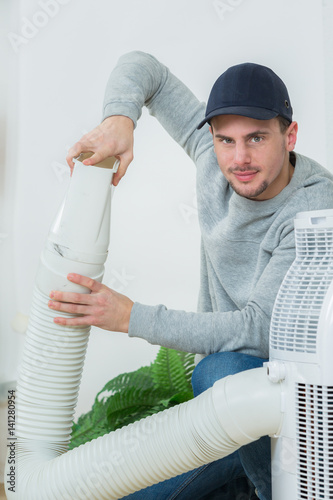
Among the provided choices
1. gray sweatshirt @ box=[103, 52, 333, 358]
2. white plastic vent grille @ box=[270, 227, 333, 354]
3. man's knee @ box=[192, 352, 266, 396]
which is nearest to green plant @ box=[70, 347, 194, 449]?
gray sweatshirt @ box=[103, 52, 333, 358]

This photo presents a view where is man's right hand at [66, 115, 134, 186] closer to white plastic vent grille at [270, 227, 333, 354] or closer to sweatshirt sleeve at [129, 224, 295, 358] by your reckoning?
sweatshirt sleeve at [129, 224, 295, 358]

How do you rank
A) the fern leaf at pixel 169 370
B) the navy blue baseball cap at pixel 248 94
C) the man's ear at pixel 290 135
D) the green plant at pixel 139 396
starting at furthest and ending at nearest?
the fern leaf at pixel 169 370 → the green plant at pixel 139 396 → the man's ear at pixel 290 135 → the navy blue baseball cap at pixel 248 94

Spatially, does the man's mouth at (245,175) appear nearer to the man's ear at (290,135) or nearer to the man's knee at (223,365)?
the man's ear at (290,135)

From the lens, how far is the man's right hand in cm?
133

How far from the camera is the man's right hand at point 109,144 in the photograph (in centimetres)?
133

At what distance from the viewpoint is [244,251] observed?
1.56 metres

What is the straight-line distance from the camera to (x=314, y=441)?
3.42 feet

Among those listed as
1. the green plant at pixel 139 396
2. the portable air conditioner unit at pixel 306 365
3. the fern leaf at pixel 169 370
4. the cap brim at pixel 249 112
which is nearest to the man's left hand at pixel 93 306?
the portable air conditioner unit at pixel 306 365

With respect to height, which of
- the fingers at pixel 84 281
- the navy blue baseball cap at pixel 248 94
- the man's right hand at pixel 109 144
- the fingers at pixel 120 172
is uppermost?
the navy blue baseball cap at pixel 248 94

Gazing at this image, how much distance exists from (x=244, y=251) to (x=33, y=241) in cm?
133

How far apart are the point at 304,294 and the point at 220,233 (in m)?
0.52

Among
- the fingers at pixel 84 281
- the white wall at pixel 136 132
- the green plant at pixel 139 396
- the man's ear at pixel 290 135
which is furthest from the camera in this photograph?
the white wall at pixel 136 132

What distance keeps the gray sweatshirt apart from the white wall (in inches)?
31.4

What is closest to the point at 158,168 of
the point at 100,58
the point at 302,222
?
the point at 100,58
